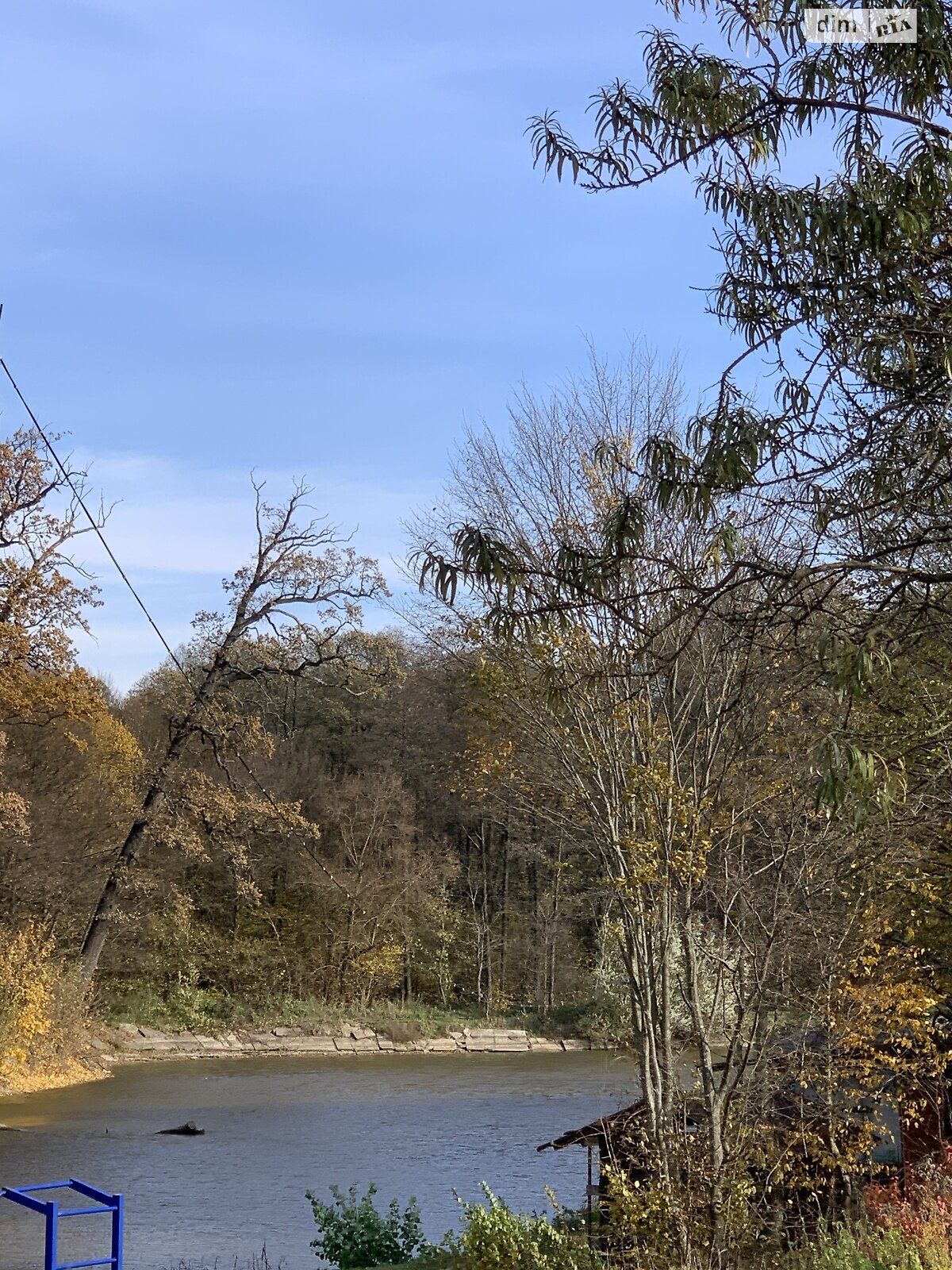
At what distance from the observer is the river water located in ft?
43.2

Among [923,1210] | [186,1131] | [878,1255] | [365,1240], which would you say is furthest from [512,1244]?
[186,1131]

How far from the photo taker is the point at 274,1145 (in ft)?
63.2

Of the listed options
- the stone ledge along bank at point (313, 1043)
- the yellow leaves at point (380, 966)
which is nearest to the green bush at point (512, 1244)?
the stone ledge along bank at point (313, 1043)

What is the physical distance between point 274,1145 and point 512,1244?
37.9 feet

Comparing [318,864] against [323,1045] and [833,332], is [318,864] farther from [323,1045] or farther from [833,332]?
[833,332]

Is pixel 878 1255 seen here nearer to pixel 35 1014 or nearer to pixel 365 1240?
pixel 365 1240

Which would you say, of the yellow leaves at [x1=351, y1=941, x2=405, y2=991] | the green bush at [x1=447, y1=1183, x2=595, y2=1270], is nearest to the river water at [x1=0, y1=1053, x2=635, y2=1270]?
the green bush at [x1=447, y1=1183, x2=595, y2=1270]

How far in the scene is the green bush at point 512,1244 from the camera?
8.45 m

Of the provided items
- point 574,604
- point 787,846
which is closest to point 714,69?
point 574,604

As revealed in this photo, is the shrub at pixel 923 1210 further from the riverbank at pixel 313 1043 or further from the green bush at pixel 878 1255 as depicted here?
the riverbank at pixel 313 1043

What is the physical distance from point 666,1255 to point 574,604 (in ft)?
16.8

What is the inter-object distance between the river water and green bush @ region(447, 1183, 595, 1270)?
2.96 metres

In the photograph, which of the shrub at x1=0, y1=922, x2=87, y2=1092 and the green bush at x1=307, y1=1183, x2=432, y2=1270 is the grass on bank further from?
the green bush at x1=307, y1=1183, x2=432, y2=1270

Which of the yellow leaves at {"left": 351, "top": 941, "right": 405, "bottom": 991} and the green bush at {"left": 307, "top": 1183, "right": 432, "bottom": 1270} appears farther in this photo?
the yellow leaves at {"left": 351, "top": 941, "right": 405, "bottom": 991}
